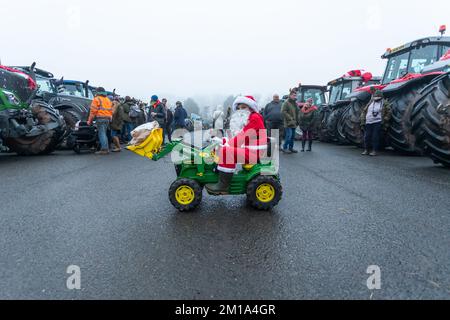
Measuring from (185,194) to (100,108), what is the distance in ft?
18.9

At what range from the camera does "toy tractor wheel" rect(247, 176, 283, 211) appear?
3.42m

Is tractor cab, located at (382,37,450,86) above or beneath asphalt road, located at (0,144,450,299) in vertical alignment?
above

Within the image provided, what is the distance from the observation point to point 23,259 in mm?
2238

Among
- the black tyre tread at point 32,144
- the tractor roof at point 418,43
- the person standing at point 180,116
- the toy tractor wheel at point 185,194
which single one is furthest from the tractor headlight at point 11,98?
the tractor roof at point 418,43

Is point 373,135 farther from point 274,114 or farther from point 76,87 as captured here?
point 76,87

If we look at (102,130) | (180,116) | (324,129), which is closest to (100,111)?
(102,130)

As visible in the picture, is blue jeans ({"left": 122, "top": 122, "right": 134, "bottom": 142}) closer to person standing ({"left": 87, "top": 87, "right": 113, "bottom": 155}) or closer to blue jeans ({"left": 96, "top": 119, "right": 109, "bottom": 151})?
blue jeans ({"left": 96, "top": 119, "right": 109, "bottom": 151})

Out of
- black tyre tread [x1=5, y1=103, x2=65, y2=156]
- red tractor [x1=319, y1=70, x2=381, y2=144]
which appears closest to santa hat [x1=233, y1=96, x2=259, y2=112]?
black tyre tread [x1=5, y1=103, x2=65, y2=156]

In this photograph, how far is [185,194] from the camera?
3461mm

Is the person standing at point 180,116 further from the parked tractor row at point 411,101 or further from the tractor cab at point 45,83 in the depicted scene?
the parked tractor row at point 411,101

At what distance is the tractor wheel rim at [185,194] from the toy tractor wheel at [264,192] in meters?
0.65

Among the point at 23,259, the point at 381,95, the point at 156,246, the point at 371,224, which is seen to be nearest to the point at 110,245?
the point at 156,246

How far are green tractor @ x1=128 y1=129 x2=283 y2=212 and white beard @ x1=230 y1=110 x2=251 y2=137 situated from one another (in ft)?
0.86

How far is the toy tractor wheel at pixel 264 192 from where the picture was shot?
342 cm
